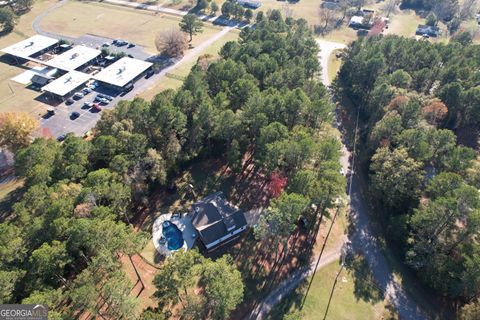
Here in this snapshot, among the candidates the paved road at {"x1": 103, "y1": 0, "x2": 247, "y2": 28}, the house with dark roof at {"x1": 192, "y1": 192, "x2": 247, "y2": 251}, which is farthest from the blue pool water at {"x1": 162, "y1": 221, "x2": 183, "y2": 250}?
the paved road at {"x1": 103, "y1": 0, "x2": 247, "y2": 28}

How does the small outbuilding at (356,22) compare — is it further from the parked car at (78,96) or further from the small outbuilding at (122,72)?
the parked car at (78,96)

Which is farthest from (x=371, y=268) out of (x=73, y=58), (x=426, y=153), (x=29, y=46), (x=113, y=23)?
(x=113, y=23)

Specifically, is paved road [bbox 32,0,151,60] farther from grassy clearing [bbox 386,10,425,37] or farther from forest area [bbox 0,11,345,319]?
grassy clearing [bbox 386,10,425,37]

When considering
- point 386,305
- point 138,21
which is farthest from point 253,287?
point 138,21

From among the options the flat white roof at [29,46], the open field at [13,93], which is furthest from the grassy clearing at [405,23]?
the open field at [13,93]

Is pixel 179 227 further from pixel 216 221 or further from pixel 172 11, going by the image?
pixel 172 11
